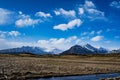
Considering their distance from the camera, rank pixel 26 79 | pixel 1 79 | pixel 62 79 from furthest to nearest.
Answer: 1. pixel 62 79
2. pixel 26 79
3. pixel 1 79

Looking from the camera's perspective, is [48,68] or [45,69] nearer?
[45,69]

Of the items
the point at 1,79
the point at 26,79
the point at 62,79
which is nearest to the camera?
Result: the point at 1,79

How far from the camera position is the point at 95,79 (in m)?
43.1

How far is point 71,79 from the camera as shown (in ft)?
138

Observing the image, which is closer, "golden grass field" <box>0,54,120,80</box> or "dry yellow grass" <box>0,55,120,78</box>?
"golden grass field" <box>0,54,120,80</box>

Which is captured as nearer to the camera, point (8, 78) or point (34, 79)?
point (8, 78)

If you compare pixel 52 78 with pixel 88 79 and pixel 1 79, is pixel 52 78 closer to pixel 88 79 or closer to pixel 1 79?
pixel 88 79

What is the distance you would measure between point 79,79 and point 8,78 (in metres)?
12.1

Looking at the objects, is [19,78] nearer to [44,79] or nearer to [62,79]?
[44,79]

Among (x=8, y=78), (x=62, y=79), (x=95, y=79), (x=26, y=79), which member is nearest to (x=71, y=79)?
(x=62, y=79)

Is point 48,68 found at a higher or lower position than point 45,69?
higher

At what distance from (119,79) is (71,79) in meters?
7.90

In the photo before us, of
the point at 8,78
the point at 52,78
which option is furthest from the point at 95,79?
the point at 8,78

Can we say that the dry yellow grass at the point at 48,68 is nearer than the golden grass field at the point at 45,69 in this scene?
No
